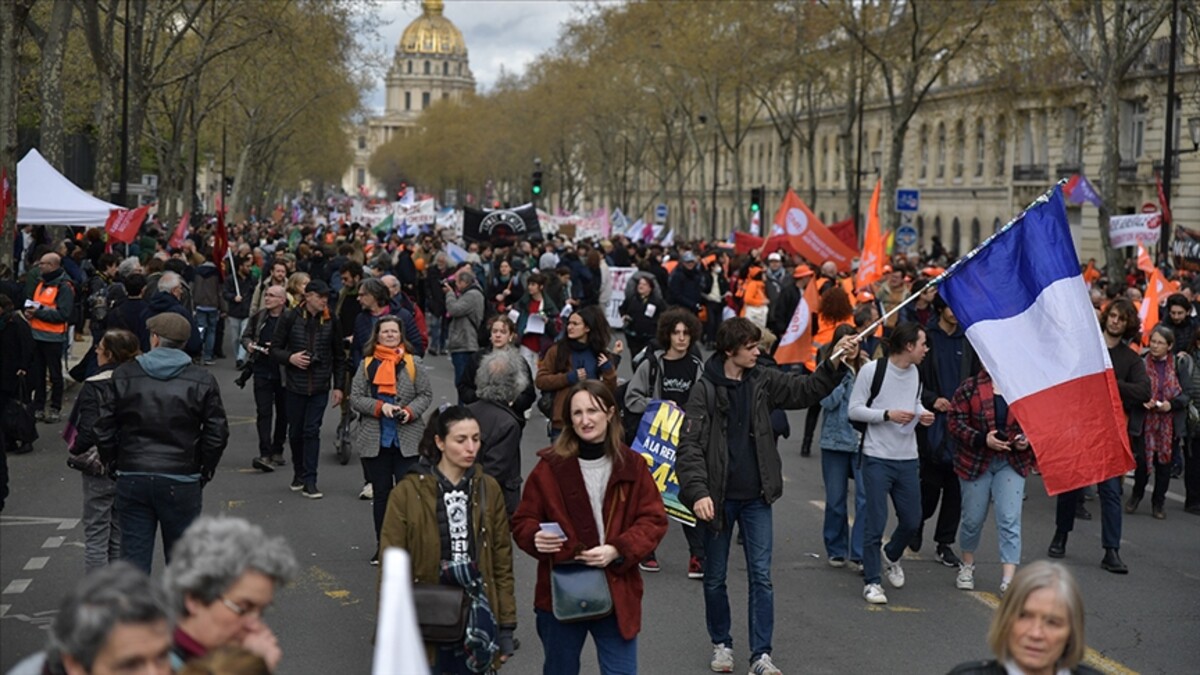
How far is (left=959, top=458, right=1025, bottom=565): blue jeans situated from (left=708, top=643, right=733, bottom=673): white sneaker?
2155 millimetres

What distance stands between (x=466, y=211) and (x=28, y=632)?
23204 millimetres

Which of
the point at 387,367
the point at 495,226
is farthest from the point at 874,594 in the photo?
the point at 495,226

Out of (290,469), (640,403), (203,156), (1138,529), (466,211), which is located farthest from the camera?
(203,156)

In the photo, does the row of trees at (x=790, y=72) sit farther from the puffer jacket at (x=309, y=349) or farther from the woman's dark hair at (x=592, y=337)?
the woman's dark hair at (x=592, y=337)

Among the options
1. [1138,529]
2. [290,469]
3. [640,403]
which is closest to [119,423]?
[640,403]

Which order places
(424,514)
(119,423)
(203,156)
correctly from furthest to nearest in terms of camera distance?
(203,156)
(119,423)
(424,514)

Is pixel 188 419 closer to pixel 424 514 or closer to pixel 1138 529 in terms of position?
pixel 424 514

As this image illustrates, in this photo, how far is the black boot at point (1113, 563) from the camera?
33.5ft

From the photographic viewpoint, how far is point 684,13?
5428 centimetres

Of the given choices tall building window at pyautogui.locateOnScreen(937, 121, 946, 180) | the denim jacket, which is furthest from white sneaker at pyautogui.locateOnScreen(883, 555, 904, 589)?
tall building window at pyautogui.locateOnScreen(937, 121, 946, 180)

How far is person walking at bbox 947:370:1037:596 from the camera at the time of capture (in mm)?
9273

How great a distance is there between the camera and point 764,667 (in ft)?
24.9

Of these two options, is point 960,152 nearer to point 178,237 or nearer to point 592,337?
point 178,237

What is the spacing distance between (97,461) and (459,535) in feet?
10.1
